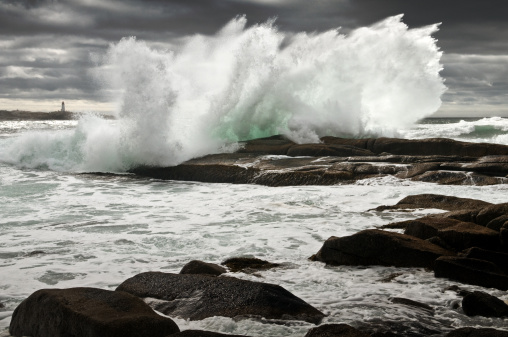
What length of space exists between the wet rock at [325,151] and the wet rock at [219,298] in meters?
10.8

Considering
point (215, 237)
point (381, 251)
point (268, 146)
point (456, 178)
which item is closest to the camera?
point (381, 251)

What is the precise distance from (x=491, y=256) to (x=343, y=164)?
7445 millimetres

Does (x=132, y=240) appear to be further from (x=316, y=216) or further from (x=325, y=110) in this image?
(x=325, y=110)

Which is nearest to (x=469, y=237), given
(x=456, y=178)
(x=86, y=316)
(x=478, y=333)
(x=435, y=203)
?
(x=478, y=333)

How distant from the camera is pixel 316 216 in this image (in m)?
8.48

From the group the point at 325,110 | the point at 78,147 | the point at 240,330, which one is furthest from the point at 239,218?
the point at 325,110

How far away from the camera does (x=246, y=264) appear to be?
18.2ft

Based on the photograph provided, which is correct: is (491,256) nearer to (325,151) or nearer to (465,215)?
(465,215)

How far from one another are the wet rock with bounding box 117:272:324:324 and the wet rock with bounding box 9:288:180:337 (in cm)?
45

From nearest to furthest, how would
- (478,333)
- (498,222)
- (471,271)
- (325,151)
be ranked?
(478,333)
(471,271)
(498,222)
(325,151)

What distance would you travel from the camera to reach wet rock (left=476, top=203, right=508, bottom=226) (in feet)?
20.3

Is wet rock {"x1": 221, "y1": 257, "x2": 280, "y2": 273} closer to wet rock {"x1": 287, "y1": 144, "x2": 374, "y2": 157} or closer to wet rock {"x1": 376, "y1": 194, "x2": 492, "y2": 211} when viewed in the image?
wet rock {"x1": 376, "y1": 194, "x2": 492, "y2": 211}

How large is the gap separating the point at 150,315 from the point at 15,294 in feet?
6.86

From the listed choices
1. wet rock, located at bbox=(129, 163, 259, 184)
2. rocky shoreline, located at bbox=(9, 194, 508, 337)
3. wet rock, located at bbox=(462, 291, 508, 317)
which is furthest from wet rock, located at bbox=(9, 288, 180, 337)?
wet rock, located at bbox=(129, 163, 259, 184)
